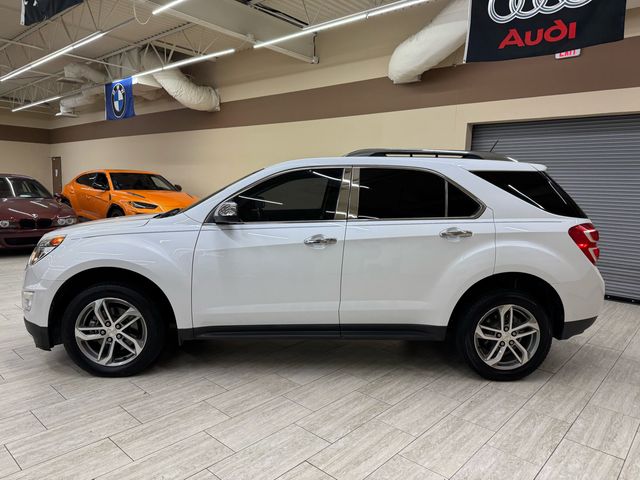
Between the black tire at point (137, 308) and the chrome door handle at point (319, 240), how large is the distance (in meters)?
1.16

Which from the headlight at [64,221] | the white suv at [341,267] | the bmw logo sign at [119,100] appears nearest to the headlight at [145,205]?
the headlight at [64,221]

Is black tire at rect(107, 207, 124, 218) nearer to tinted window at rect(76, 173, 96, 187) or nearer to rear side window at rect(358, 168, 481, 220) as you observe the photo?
tinted window at rect(76, 173, 96, 187)

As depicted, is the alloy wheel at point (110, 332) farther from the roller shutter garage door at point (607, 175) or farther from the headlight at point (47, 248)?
the roller shutter garage door at point (607, 175)

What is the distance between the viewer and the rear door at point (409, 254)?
112 inches

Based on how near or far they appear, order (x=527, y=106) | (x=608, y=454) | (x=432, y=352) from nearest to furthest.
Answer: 1. (x=608, y=454)
2. (x=432, y=352)
3. (x=527, y=106)

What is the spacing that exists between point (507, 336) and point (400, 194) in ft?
4.07

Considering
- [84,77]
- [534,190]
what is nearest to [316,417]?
[534,190]

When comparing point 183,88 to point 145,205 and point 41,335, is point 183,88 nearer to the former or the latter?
point 145,205

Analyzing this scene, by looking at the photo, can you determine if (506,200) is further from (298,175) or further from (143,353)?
(143,353)

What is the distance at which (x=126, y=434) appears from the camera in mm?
2330

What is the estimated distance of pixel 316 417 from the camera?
2541 millimetres

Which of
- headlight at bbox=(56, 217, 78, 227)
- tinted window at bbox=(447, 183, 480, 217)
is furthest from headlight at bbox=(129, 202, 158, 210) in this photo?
tinted window at bbox=(447, 183, 480, 217)

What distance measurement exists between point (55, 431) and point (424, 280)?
7.80ft

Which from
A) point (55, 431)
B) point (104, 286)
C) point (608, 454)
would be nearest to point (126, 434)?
point (55, 431)
